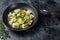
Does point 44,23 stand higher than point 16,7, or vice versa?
point 16,7

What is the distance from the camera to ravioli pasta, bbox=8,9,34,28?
138cm

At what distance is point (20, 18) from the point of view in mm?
1409

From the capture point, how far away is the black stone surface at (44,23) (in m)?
1.39

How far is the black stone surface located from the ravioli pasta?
0.06 m

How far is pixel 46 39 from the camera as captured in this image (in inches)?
54.1

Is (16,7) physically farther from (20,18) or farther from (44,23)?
(44,23)

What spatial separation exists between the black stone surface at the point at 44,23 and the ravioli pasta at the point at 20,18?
6cm

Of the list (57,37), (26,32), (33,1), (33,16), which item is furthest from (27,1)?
(57,37)

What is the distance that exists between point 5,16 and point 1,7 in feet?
0.41

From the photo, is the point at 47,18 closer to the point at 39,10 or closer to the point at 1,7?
the point at 39,10

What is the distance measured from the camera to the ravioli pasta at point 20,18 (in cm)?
138

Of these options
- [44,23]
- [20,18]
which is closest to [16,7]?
[20,18]

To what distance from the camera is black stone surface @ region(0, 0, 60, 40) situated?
1387 mm

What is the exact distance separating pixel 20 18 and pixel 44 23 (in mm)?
182
